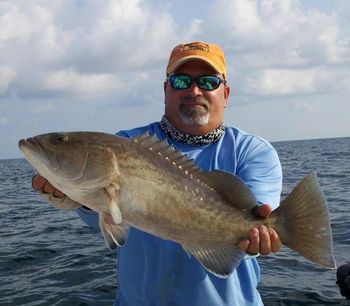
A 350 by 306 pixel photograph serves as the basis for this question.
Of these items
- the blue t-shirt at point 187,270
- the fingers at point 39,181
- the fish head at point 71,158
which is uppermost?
the fish head at point 71,158

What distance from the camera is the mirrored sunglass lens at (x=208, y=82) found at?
4.91 m

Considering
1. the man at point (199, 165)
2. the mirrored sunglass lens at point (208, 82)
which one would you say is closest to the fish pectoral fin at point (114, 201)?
the man at point (199, 165)

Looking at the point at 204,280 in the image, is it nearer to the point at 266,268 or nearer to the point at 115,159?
the point at 115,159

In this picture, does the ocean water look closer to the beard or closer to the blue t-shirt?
the blue t-shirt

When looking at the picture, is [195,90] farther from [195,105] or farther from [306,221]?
[306,221]

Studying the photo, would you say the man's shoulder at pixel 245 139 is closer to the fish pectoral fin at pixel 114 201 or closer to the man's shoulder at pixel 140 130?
the man's shoulder at pixel 140 130

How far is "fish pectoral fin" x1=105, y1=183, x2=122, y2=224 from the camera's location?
11.2 ft

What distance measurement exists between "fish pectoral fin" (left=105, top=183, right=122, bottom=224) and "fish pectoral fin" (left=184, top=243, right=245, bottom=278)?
677mm

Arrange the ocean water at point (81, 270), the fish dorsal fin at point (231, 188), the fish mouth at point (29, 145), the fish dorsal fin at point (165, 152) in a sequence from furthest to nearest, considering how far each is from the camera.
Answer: the ocean water at point (81, 270) → the fish dorsal fin at point (231, 188) → the fish dorsal fin at point (165, 152) → the fish mouth at point (29, 145)

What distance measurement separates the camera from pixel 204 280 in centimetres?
440

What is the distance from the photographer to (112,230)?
364 centimetres

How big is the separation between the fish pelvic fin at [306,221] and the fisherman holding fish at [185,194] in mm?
Answer: 30

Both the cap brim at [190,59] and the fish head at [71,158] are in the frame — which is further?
the cap brim at [190,59]

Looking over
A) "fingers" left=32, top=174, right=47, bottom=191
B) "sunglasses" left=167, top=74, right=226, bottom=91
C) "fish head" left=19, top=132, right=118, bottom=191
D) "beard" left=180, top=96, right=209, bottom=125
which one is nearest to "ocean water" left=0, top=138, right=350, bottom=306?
"beard" left=180, top=96, right=209, bottom=125
